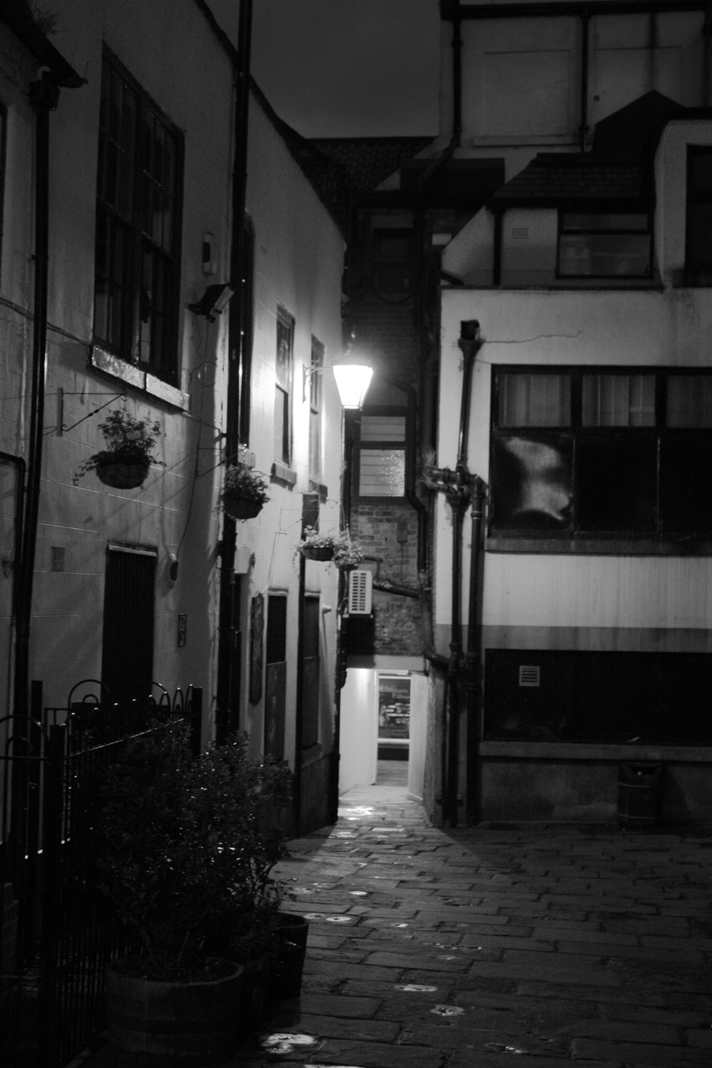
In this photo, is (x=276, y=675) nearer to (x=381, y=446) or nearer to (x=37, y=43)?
(x=381, y=446)

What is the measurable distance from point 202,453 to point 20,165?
420 cm

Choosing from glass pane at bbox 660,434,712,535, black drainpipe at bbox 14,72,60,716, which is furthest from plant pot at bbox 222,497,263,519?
glass pane at bbox 660,434,712,535

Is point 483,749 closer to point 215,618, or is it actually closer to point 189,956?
point 215,618

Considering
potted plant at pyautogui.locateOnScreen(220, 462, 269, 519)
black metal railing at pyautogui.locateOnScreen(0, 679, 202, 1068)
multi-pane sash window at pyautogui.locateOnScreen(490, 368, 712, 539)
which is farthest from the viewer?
multi-pane sash window at pyautogui.locateOnScreen(490, 368, 712, 539)

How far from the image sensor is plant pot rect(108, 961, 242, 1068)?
648 cm

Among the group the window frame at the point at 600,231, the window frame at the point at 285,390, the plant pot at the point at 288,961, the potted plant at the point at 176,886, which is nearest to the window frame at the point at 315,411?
the window frame at the point at 285,390

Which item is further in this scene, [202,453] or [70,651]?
[202,453]

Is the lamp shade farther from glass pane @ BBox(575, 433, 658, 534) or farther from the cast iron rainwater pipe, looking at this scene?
glass pane @ BBox(575, 433, 658, 534)

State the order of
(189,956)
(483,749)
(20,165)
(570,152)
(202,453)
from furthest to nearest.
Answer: (570,152)
(483,749)
(202,453)
(20,165)
(189,956)

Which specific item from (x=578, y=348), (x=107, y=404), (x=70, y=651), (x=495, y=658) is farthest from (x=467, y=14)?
(x=70, y=651)

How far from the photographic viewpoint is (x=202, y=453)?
461 inches

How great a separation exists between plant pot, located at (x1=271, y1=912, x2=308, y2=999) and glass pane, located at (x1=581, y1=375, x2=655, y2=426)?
36.8ft

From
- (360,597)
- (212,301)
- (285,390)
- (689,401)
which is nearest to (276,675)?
(285,390)

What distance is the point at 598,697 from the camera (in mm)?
17625
